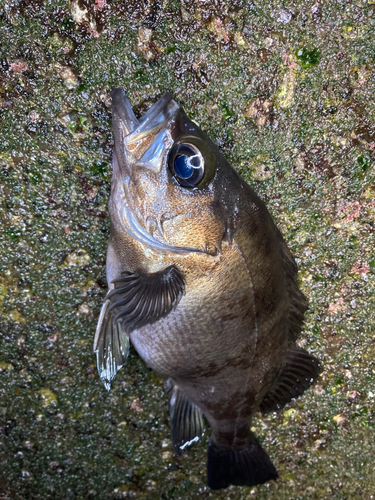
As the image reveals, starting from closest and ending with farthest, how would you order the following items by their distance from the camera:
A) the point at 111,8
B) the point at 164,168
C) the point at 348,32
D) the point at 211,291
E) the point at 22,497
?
1. the point at 164,168
2. the point at 211,291
3. the point at 111,8
4. the point at 348,32
5. the point at 22,497

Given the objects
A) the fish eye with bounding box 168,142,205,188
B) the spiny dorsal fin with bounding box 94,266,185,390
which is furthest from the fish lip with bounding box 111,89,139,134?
the spiny dorsal fin with bounding box 94,266,185,390

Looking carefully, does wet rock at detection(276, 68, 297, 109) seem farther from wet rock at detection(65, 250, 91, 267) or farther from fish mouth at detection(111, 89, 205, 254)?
wet rock at detection(65, 250, 91, 267)

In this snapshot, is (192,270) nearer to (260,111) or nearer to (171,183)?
(171,183)

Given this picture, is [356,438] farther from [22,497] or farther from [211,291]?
[22,497]

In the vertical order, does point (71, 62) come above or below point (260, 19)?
below

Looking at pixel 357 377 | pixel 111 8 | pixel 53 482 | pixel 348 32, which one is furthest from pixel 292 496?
pixel 111 8

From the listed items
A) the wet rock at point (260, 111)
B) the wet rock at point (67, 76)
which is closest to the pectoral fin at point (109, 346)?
the wet rock at point (67, 76)

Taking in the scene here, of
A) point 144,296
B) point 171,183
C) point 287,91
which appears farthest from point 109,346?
point 287,91
